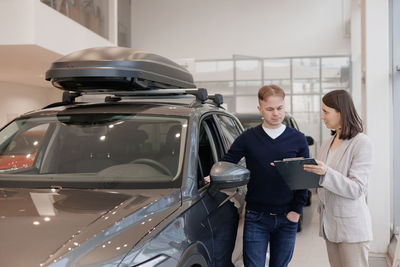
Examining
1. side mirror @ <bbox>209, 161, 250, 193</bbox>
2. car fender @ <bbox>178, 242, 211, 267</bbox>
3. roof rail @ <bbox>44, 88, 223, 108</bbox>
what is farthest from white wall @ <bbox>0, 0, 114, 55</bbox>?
car fender @ <bbox>178, 242, 211, 267</bbox>

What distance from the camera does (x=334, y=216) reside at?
2781mm

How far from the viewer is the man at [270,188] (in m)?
2.97

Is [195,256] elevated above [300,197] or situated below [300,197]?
below

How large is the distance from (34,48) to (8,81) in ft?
25.8

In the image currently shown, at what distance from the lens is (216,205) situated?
9.16 feet

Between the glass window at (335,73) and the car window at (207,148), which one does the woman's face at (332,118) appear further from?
the glass window at (335,73)

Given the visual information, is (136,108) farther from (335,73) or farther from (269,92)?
(335,73)

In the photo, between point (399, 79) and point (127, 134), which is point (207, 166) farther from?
point (399, 79)

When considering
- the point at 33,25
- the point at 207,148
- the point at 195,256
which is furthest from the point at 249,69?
the point at 195,256

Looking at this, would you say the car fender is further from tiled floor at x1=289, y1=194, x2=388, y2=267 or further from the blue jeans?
tiled floor at x1=289, y1=194, x2=388, y2=267

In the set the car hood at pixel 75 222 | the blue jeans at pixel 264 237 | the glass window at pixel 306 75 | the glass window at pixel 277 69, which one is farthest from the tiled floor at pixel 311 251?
the glass window at pixel 277 69

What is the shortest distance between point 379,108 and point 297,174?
10.2 feet

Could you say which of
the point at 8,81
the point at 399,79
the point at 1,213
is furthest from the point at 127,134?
the point at 8,81

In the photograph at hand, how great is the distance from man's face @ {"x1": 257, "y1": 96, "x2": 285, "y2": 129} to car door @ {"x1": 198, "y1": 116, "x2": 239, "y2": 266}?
16.8 inches
